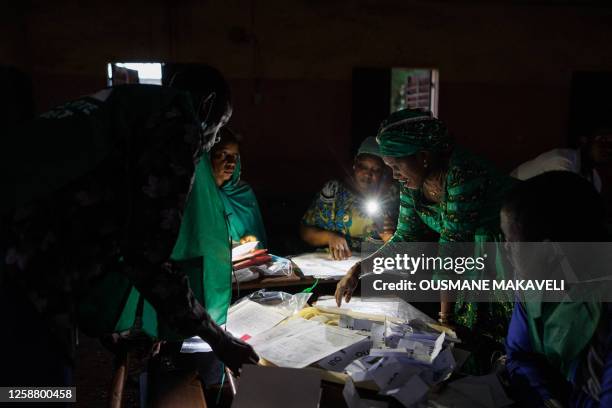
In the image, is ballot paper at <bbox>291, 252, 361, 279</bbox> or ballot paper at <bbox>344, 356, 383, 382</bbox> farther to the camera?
ballot paper at <bbox>291, 252, 361, 279</bbox>

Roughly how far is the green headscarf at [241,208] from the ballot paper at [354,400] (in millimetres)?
2497

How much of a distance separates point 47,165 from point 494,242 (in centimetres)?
159

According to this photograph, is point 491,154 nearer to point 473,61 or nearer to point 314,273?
point 473,61

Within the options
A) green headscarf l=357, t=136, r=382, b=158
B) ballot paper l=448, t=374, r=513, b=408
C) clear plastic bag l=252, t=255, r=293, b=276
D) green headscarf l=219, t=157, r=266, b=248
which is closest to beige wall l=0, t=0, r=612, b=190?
green headscarf l=219, t=157, r=266, b=248

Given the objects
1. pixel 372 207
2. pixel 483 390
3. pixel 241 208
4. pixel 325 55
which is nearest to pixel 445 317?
pixel 483 390

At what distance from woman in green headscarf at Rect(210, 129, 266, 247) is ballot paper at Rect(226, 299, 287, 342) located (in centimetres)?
144

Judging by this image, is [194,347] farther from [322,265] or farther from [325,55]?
[325,55]

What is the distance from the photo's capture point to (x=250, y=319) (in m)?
1.89

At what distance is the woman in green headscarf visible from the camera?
11.5ft

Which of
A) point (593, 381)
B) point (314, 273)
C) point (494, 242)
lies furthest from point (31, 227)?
point (314, 273)

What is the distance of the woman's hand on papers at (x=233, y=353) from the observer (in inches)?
47.5

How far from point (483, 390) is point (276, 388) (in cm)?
56

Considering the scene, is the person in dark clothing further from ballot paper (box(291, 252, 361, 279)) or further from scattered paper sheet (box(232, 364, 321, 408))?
ballot paper (box(291, 252, 361, 279))

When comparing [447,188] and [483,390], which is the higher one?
[447,188]
